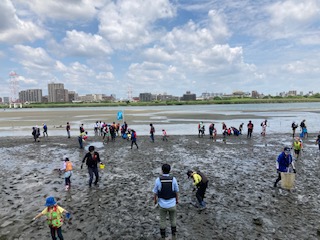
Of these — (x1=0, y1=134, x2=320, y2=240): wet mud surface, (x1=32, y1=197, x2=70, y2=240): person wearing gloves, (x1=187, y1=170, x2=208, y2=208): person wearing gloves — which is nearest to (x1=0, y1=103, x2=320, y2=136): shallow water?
(x1=0, y1=134, x2=320, y2=240): wet mud surface

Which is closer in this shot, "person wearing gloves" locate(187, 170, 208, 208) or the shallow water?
"person wearing gloves" locate(187, 170, 208, 208)

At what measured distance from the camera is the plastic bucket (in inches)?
413

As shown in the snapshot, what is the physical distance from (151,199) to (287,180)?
6.00 meters

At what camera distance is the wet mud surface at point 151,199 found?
7.50 m

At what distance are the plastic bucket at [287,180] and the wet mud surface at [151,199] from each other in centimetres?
30

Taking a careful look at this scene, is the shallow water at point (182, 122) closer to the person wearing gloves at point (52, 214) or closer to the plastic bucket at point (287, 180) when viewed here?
the plastic bucket at point (287, 180)

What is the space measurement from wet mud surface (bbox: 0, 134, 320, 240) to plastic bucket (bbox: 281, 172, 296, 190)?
30 cm

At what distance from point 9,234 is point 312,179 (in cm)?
1331

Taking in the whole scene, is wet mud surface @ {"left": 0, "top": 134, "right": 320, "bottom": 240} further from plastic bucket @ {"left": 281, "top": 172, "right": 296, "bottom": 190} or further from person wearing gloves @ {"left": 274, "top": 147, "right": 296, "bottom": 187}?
person wearing gloves @ {"left": 274, "top": 147, "right": 296, "bottom": 187}

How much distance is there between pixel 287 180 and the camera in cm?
1057

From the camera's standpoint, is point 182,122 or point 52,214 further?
point 182,122

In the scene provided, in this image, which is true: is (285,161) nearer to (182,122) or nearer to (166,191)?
(166,191)

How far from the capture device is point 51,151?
2097 cm

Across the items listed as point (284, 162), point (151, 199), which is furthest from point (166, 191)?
point (284, 162)
